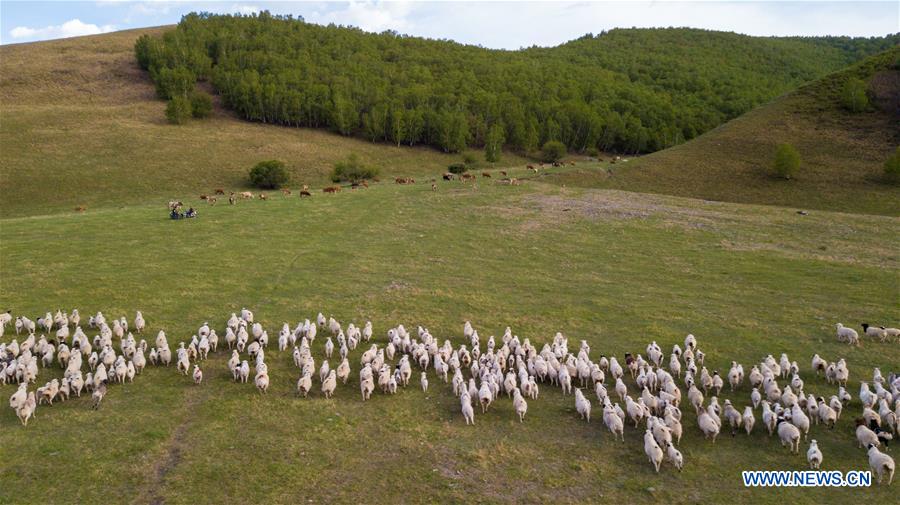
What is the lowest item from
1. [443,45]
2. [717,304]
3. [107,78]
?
[717,304]

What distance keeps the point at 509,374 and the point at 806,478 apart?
27.2 ft

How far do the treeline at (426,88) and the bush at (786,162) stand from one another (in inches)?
1879

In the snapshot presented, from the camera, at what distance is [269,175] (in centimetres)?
7250

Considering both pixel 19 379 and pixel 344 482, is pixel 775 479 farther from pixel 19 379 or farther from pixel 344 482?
pixel 19 379

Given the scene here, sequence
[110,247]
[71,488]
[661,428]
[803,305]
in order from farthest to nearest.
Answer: [110,247] < [803,305] < [661,428] < [71,488]

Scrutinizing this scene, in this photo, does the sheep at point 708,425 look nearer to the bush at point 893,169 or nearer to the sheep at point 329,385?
the sheep at point 329,385

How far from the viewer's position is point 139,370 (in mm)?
19875

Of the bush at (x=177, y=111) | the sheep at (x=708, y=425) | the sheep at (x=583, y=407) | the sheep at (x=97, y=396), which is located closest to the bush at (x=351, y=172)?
the bush at (x=177, y=111)

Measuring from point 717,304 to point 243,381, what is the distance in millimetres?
21623

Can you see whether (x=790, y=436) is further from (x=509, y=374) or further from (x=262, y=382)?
(x=262, y=382)

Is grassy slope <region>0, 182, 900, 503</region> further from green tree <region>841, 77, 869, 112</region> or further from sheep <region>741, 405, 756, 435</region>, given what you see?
green tree <region>841, 77, 869, 112</region>

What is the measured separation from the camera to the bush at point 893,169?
202ft

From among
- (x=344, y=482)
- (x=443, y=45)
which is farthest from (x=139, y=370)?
(x=443, y=45)

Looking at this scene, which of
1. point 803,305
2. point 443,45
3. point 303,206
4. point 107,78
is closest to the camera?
point 803,305
